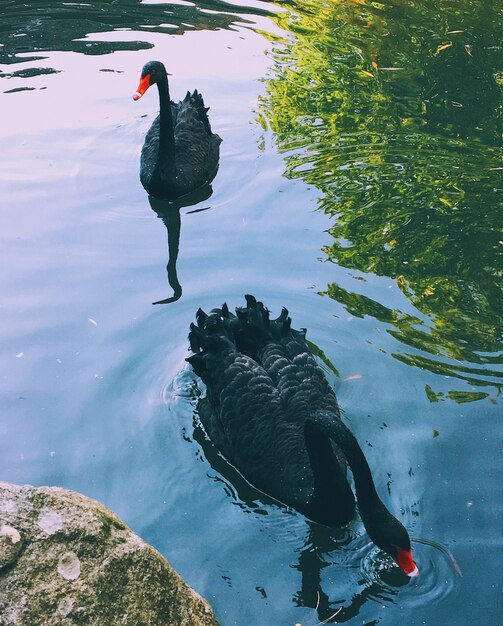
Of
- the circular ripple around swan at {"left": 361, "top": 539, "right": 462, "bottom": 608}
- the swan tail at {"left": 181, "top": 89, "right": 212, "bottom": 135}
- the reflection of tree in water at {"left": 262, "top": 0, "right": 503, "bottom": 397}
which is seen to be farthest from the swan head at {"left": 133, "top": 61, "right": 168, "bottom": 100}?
the circular ripple around swan at {"left": 361, "top": 539, "right": 462, "bottom": 608}

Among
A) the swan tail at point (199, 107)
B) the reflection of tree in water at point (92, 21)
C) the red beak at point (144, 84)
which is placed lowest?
the reflection of tree in water at point (92, 21)

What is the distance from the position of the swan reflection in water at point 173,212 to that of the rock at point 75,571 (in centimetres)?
338

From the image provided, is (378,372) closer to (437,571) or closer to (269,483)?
(269,483)

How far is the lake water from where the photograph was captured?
171 inches

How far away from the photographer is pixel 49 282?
652cm

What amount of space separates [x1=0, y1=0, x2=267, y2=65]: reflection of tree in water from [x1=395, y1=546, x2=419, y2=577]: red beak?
25.6 ft

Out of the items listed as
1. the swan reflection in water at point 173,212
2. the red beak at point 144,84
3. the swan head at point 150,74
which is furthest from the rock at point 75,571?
the swan head at point 150,74

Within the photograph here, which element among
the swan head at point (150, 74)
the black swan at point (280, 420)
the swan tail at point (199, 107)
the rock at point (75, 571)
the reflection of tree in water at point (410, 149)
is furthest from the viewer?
the swan tail at point (199, 107)

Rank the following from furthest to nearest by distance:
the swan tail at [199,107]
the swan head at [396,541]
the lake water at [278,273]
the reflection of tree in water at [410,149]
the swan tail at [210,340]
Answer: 1. the swan tail at [199,107]
2. the reflection of tree in water at [410,149]
3. the swan tail at [210,340]
4. the lake water at [278,273]
5. the swan head at [396,541]

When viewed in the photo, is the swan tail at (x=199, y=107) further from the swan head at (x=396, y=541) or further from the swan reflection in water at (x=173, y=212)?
the swan head at (x=396, y=541)

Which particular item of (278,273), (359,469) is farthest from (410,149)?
(359,469)

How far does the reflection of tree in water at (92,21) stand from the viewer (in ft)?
34.7

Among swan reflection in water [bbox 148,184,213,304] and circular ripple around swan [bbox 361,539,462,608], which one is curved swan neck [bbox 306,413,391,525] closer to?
circular ripple around swan [bbox 361,539,462,608]

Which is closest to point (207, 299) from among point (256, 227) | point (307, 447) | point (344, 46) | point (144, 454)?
point (256, 227)
